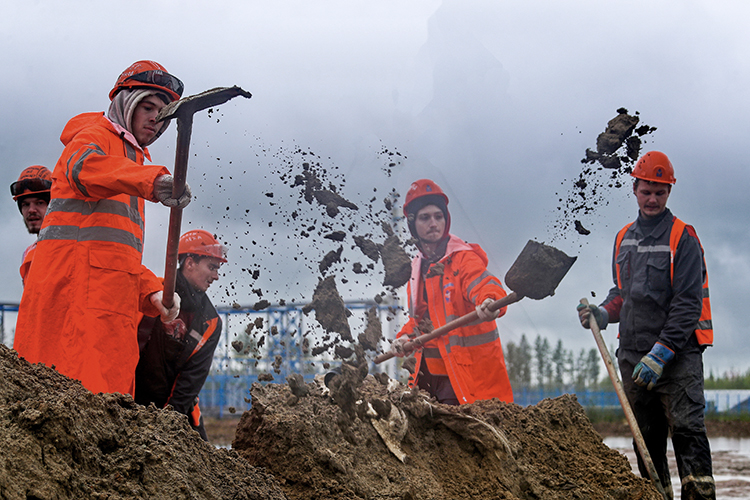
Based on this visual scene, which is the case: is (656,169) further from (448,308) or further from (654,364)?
(448,308)

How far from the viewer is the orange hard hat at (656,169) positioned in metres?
4.68

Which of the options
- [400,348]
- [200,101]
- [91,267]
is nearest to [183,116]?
[200,101]

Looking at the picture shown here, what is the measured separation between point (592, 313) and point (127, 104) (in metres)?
3.58

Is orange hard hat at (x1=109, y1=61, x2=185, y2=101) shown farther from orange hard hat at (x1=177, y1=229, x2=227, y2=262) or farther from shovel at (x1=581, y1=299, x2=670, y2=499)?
shovel at (x1=581, y1=299, x2=670, y2=499)

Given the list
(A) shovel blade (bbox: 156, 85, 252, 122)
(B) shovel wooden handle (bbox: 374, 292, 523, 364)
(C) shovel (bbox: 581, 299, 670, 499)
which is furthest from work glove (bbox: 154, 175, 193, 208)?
(C) shovel (bbox: 581, 299, 670, 499)

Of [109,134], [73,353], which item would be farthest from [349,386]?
[109,134]

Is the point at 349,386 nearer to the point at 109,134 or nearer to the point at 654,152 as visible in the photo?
the point at 109,134

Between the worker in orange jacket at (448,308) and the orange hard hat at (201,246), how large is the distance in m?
1.80

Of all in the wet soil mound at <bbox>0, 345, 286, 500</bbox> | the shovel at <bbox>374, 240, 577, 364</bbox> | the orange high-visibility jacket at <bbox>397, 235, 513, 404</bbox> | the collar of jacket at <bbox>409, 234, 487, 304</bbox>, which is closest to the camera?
the wet soil mound at <bbox>0, 345, 286, 500</bbox>

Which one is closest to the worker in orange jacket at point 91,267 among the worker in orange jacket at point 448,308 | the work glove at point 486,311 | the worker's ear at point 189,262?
the worker's ear at point 189,262

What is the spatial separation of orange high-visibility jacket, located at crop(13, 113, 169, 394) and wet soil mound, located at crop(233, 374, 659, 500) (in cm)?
75

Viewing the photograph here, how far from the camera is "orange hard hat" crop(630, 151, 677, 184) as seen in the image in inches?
184

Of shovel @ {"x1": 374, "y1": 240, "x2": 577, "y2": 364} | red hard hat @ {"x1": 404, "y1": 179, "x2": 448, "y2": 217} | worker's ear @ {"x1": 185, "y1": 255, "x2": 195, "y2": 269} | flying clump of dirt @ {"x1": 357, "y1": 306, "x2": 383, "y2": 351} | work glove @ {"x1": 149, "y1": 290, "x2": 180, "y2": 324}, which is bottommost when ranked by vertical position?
flying clump of dirt @ {"x1": 357, "y1": 306, "x2": 383, "y2": 351}

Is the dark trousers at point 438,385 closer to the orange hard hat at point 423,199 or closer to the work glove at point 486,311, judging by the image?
the work glove at point 486,311
